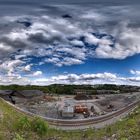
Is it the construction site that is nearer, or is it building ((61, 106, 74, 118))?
building ((61, 106, 74, 118))

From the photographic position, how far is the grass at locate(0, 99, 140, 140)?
22.0m

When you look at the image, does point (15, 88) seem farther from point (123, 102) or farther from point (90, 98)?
point (123, 102)

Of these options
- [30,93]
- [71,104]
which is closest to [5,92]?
[30,93]

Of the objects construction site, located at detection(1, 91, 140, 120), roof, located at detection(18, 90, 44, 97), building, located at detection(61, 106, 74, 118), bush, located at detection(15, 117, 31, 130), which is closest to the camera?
bush, located at detection(15, 117, 31, 130)

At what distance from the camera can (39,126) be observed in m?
24.8

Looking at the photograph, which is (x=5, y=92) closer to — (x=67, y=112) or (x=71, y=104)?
(x=67, y=112)

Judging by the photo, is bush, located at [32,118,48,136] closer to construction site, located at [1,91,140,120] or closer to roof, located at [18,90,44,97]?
construction site, located at [1,91,140,120]

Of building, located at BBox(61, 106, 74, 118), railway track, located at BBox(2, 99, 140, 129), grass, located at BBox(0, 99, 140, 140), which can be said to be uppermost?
building, located at BBox(61, 106, 74, 118)

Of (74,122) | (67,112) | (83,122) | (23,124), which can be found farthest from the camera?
(67,112)

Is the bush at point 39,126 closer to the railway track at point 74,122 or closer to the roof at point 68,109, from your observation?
the railway track at point 74,122

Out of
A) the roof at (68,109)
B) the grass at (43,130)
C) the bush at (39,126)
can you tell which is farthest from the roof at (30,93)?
the bush at (39,126)

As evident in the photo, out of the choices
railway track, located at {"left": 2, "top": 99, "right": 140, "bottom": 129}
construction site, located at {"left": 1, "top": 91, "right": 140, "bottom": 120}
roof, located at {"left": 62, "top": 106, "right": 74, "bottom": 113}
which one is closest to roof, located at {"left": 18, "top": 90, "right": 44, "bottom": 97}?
construction site, located at {"left": 1, "top": 91, "right": 140, "bottom": 120}

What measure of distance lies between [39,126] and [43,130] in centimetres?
43

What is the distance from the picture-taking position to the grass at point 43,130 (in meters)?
22.0
